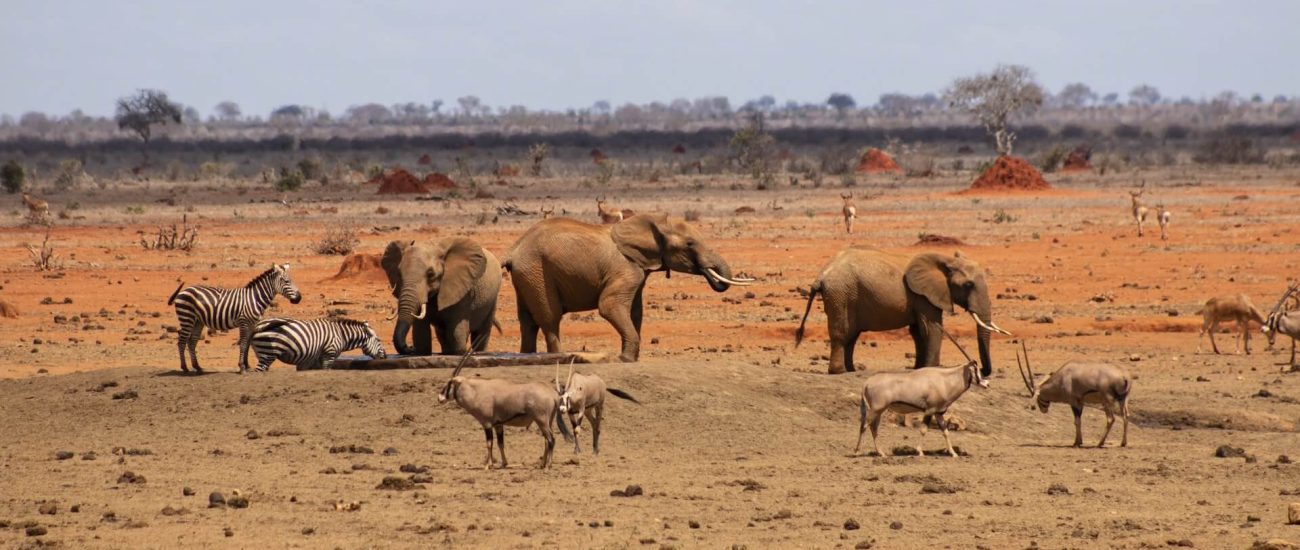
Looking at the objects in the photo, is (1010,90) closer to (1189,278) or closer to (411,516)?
(1189,278)

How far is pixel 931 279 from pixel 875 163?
60881 mm

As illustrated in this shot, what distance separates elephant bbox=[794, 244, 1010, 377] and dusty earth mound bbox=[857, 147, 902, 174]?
58.1 m

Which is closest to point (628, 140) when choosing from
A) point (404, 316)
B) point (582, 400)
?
point (404, 316)

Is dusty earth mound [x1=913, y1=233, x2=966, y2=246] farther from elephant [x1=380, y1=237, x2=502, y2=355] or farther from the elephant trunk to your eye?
the elephant trunk

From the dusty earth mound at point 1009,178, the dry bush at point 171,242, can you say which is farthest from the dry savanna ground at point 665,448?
the dusty earth mound at point 1009,178

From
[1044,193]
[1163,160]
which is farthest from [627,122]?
[1044,193]

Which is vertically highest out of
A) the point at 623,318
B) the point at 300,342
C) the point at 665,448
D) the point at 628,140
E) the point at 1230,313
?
the point at 623,318

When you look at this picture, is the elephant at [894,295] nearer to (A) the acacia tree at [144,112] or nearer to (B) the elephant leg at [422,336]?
(B) the elephant leg at [422,336]

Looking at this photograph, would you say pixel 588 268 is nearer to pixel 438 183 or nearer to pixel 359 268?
pixel 359 268

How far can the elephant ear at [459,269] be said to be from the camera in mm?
17062

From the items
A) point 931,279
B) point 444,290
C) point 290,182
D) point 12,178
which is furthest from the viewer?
point 290,182

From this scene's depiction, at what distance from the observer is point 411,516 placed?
11758 millimetres

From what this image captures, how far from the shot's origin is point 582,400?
13.6 m

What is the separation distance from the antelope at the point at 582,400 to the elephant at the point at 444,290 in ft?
9.79
